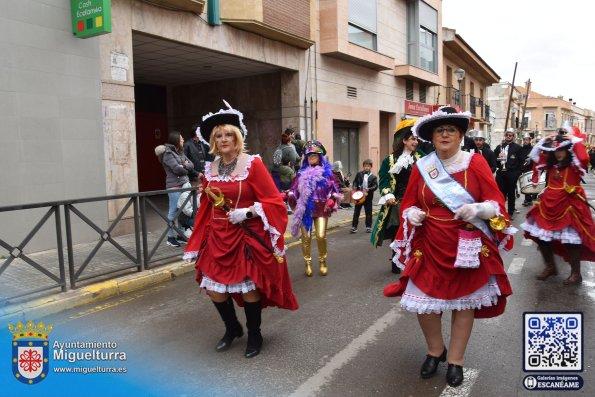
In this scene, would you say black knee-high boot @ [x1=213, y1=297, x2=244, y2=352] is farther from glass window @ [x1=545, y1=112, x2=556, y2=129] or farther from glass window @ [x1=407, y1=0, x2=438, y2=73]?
glass window @ [x1=545, y1=112, x2=556, y2=129]

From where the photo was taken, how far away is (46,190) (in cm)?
803

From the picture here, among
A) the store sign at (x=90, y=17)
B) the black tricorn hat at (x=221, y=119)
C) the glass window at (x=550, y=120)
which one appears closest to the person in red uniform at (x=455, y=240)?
the black tricorn hat at (x=221, y=119)

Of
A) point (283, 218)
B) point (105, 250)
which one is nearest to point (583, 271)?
point (283, 218)

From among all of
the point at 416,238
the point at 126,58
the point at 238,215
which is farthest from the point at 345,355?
the point at 126,58

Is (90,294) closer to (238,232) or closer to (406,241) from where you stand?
(238,232)

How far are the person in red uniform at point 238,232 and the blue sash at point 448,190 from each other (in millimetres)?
1184

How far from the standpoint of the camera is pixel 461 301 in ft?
10.6

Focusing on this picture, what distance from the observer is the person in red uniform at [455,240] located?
124 inches

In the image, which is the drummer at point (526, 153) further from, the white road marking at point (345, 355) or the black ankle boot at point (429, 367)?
the black ankle boot at point (429, 367)

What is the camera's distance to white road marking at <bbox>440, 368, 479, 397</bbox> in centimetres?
318

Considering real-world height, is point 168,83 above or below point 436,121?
above

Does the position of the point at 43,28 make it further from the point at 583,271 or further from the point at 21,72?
the point at 583,271

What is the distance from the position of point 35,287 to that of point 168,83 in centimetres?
1156

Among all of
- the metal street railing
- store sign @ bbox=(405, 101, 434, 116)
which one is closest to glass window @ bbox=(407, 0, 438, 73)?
store sign @ bbox=(405, 101, 434, 116)
